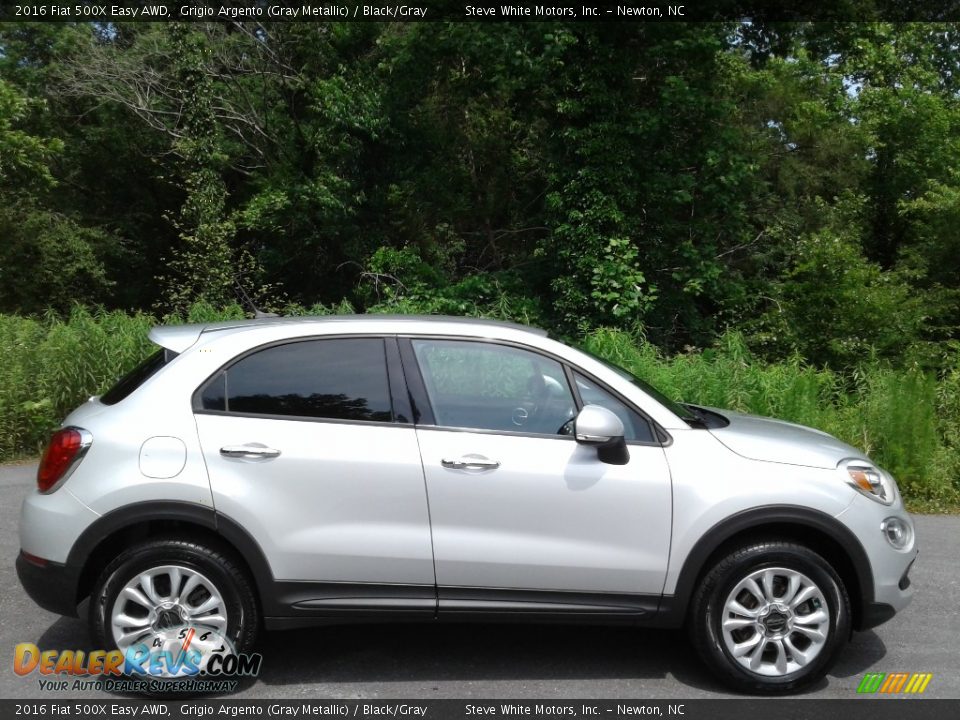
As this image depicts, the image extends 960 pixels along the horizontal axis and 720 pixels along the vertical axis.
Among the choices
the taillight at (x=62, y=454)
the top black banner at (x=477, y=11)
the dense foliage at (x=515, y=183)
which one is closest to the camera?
the taillight at (x=62, y=454)

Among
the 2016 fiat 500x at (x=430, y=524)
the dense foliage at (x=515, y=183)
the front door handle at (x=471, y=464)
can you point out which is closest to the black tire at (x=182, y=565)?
the 2016 fiat 500x at (x=430, y=524)

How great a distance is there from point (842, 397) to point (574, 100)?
8381 mm

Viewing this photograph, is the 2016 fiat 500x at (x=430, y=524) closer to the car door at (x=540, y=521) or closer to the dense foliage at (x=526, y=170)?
the car door at (x=540, y=521)

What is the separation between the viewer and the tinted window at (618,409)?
456 centimetres

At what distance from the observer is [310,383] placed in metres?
4.61

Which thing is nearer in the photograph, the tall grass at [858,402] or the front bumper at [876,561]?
the front bumper at [876,561]

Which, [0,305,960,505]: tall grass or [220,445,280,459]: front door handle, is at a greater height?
[220,445,280,459]: front door handle

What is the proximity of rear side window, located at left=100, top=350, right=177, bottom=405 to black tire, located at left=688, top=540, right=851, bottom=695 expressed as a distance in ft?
9.08

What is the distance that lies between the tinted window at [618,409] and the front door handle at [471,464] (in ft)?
1.87

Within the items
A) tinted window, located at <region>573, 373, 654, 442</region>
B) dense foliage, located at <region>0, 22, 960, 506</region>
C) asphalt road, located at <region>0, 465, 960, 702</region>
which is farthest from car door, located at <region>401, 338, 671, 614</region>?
dense foliage, located at <region>0, 22, 960, 506</region>

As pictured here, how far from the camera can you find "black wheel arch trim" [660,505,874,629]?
4410 mm

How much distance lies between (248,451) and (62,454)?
88 cm

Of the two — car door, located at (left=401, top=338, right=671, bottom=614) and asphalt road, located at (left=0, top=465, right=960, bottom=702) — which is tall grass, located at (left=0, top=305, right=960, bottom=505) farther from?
car door, located at (left=401, top=338, right=671, bottom=614)
